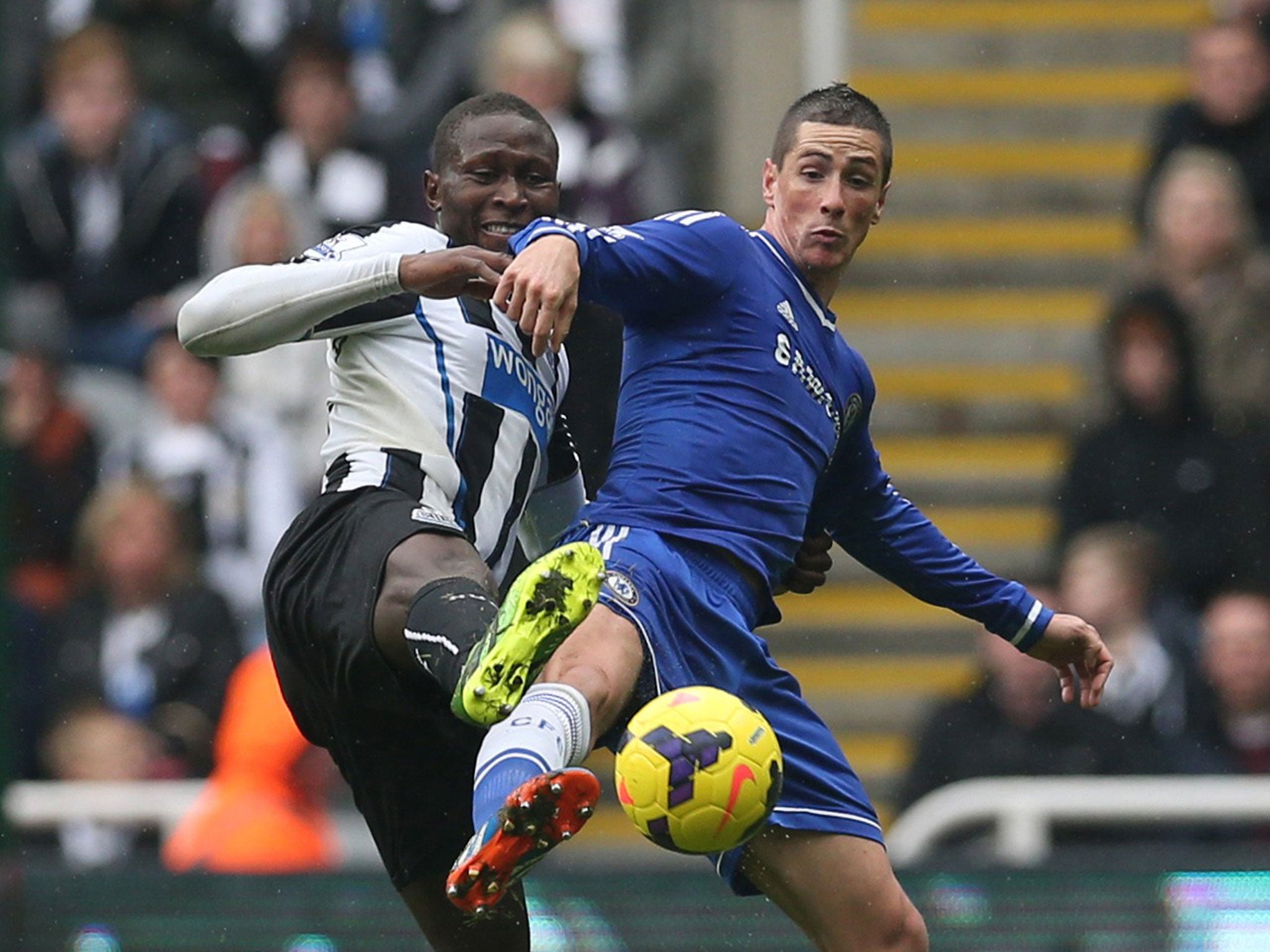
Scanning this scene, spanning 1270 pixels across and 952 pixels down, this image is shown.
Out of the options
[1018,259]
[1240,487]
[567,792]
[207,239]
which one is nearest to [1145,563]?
[1240,487]

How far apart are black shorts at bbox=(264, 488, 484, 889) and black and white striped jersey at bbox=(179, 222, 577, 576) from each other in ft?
0.34

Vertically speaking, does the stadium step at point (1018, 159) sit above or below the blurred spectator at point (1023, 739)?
above

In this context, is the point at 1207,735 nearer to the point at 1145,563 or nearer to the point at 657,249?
the point at 1145,563

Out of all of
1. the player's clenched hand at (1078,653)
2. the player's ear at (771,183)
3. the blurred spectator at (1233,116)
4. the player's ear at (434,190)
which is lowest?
the player's clenched hand at (1078,653)

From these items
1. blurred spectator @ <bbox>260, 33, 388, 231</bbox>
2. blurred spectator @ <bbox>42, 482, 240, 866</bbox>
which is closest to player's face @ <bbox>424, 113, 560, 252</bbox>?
blurred spectator @ <bbox>42, 482, 240, 866</bbox>

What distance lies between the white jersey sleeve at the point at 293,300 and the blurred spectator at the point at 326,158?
4921mm

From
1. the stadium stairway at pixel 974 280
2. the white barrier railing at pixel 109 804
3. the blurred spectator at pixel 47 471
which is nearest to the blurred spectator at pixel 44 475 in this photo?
the blurred spectator at pixel 47 471

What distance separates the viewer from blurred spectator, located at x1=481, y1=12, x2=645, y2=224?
9.95 m

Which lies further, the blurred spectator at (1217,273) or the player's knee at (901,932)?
the blurred spectator at (1217,273)

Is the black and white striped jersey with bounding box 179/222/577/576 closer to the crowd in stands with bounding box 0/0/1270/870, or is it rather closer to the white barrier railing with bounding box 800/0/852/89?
the crowd in stands with bounding box 0/0/1270/870

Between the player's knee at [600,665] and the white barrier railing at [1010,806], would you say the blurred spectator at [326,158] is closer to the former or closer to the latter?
the white barrier railing at [1010,806]

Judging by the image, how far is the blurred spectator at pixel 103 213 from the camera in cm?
1020

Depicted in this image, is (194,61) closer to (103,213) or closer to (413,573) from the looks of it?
(103,213)

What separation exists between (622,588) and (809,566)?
902 mm
